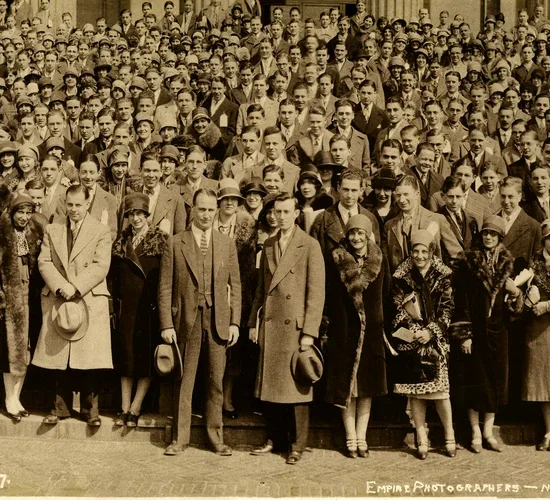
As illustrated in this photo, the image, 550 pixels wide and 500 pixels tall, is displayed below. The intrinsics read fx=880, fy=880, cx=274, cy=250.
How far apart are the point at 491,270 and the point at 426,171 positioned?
6.40 feet

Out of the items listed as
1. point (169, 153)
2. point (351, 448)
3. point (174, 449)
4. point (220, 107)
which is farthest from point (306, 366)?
point (220, 107)

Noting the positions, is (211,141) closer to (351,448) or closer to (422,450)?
(351,448)

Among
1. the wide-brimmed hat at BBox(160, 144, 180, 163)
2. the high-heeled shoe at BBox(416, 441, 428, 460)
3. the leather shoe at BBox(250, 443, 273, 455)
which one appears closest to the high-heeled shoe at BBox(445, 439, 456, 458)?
the high-heeled shoe at BBox(416, 441, 428, 460)

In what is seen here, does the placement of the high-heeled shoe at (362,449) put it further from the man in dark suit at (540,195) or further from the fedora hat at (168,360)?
the man in dark suit at (540,195)

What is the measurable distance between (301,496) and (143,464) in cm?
132

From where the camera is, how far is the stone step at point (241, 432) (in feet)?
24.0

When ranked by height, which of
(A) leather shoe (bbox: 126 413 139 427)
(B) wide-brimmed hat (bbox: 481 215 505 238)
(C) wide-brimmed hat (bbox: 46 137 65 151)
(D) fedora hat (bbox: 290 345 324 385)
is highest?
(C) wide-brimmed hat (bbox: 46 137 65 151)

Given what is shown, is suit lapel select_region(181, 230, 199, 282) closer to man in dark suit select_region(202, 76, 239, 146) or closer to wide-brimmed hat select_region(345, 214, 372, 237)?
wide-brimmed hat select_region(345, 214, 372, 237)

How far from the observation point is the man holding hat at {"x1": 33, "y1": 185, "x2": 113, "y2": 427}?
281 inches

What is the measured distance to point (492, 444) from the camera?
282 inches

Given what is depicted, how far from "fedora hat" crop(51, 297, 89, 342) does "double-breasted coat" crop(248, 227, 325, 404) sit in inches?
57.5

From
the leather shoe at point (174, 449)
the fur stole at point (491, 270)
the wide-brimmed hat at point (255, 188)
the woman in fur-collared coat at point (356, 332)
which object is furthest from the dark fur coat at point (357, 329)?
the leather shoe at point (174, 449)

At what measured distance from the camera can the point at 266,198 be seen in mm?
7742

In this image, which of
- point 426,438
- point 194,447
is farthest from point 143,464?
point 426,438
